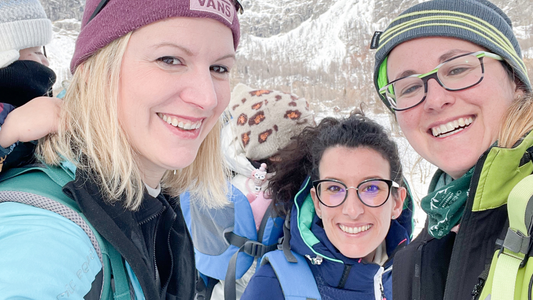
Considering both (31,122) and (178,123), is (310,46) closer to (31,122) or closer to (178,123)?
(178,123)

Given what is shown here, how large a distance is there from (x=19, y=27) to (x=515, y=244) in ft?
5.48

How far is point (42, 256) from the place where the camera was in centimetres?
70

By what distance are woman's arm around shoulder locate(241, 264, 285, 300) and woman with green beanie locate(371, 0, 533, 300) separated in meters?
0.60

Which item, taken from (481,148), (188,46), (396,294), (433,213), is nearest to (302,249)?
(396,294)

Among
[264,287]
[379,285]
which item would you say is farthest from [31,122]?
[379,285]

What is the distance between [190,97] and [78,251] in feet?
1.92

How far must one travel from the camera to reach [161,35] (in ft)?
3.59

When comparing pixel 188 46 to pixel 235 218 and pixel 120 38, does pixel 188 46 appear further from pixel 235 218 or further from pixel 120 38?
pixel 235 218

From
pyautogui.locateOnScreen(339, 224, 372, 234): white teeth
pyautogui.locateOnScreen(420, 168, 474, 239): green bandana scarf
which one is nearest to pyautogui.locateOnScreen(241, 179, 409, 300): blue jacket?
pyautogui.locateOnScreen(339, 224, 372, 234): white teeth

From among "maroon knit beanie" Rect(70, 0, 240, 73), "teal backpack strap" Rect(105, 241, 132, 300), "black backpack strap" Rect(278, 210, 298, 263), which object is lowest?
"black backpack strap" Rect(278, 210, 298, 263)

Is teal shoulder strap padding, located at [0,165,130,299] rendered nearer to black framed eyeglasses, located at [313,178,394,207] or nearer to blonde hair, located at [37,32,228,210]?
blonde hair, located at [37,32,228,210]

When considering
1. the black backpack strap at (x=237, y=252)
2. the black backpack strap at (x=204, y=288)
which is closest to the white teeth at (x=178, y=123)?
the black backpack strap at (x=237, y=252)

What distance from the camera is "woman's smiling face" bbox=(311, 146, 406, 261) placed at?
1.87 m

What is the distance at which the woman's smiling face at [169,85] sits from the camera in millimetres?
1086
